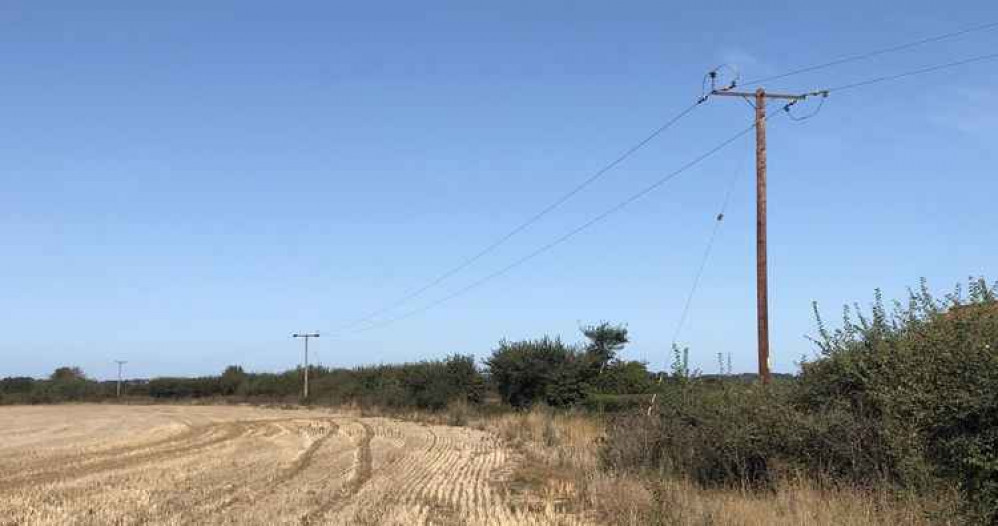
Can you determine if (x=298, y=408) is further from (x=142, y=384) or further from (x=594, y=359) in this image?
(x=142, y=384)

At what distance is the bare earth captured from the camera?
14.2m

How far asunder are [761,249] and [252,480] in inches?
483

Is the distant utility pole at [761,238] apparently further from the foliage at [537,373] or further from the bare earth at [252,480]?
the foliage at [537,373]

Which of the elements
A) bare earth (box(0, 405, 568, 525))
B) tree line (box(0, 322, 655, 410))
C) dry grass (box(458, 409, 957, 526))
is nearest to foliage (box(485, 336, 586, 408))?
tree line (box(0, 322, 655, 410))

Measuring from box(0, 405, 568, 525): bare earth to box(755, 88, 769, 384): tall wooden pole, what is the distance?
6510 millimetres

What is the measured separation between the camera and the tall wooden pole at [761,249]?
68.6 feet

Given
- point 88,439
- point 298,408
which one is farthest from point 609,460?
point 298,408

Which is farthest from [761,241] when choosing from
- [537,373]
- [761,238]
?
[537,373]

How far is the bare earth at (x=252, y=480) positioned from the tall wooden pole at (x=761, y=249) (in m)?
6.51

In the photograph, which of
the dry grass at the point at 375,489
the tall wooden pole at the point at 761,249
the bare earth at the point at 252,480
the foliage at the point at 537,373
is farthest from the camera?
the foliage at the point at 537,373

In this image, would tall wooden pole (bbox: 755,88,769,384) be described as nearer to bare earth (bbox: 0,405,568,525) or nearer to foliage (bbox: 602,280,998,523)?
foliage (bbox: 602,280,998,523)

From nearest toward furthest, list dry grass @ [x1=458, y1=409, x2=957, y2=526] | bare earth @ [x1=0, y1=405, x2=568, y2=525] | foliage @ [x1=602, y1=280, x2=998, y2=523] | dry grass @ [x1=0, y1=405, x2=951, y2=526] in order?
1. foliage @ [x1=602, y1=280, x2=998, y2=523]
2. dry grass @ [x1=458, y1=409, x2=957, y2=526]
3. dry grass @ [x1=0, y1=405, x2=951, y2=526]
4. bare earth @ [x1=0, y1=405, x2=568, y2=525]

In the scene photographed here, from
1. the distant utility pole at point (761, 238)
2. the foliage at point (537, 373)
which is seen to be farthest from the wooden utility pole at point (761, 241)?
the foliage at point (537, 373)

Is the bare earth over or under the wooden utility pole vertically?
under
